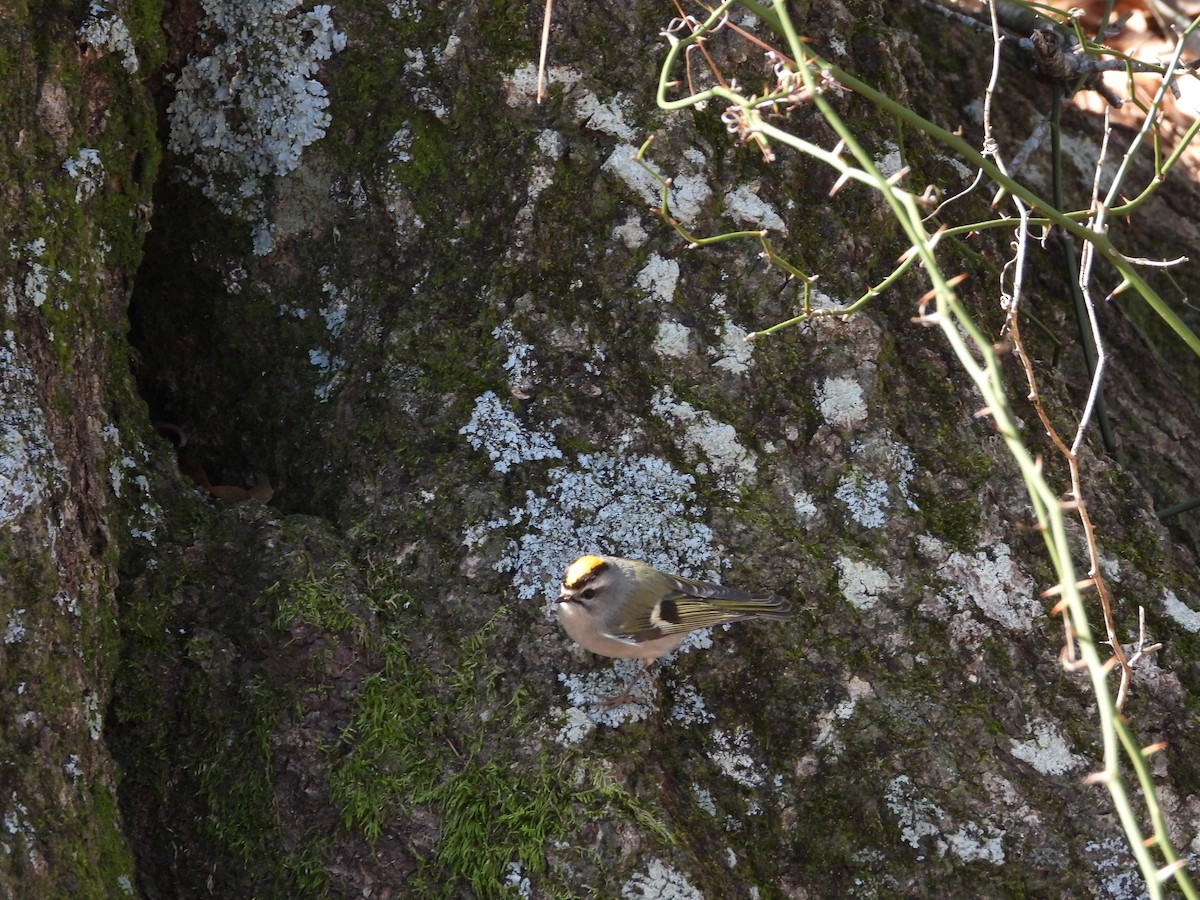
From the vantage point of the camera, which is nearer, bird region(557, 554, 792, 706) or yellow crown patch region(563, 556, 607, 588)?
bird region(557, 554, 792, 706)

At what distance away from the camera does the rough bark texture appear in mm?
2699

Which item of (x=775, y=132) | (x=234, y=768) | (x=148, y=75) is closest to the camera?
(x=775, y=132)

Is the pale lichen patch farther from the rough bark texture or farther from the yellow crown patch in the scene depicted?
the yellow crown patch

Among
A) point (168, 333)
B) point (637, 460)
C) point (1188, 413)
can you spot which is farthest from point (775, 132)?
point (1188, 413)

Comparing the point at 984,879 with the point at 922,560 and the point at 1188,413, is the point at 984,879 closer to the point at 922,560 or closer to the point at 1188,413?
the point at 922,560

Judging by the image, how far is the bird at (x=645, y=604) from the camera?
2857 mm

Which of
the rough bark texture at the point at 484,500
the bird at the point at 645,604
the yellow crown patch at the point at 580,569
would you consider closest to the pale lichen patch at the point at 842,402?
the rough bark texture at the point at 484,500

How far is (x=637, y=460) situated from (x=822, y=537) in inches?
20.7

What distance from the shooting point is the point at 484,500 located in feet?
9.98

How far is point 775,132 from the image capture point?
79.3 inches

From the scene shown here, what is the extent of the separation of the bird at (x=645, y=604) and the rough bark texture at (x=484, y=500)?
6 cm

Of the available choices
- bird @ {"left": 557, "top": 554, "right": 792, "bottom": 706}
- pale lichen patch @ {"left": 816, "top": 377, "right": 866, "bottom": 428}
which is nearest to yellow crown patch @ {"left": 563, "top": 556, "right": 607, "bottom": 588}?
bird @ {"left": 557, "top": 554, "right": 792, "bottom": 706}

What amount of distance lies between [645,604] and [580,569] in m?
0.21

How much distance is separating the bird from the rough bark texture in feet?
0.20
